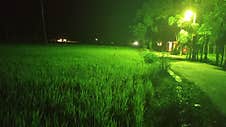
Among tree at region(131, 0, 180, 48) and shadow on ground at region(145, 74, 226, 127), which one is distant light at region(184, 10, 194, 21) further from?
shadow on ground at region(145, 74, 226, 127)

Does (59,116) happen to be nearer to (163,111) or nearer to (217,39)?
(163,111)

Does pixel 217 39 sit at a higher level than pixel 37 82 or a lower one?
higher

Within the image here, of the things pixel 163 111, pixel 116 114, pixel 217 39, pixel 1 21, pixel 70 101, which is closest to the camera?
pixel 116 114

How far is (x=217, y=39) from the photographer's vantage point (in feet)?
62.0

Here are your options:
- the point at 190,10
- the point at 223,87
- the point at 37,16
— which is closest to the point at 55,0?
the point at 37,16

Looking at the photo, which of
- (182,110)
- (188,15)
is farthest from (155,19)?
(182,110)

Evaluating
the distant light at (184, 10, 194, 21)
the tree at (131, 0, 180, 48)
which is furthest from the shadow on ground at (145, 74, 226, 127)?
the tree at (131, 0, 180, 48)

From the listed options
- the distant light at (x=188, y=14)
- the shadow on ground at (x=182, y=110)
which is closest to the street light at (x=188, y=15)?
the distant light at (x=188, y=14)

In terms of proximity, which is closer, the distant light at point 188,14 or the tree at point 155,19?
the distant light at point 188,14

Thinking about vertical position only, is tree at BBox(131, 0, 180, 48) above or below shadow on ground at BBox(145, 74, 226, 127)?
above

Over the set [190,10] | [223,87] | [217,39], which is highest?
[190,10]

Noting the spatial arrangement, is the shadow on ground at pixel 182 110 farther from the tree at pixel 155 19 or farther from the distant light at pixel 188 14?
the tree at pixel 155 19

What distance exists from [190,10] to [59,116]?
706 inches

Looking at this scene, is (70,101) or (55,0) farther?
(55,0)
